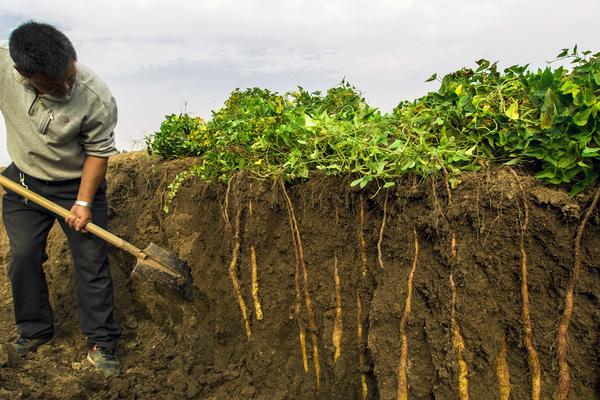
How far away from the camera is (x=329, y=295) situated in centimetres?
345

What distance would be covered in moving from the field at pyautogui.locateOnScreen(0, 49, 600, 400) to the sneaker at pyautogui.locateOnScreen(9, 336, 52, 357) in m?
0.08

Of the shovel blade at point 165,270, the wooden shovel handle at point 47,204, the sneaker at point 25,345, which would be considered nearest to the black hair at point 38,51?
the wooden shovel handle at point 47,204

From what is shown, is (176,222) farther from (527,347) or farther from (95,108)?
(527,347)

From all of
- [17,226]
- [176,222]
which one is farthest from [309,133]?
[17,226]

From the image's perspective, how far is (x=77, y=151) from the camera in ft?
12.9

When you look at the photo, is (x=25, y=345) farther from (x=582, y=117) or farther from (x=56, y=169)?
(x=582, y=117)

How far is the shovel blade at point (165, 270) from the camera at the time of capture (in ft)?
13.3

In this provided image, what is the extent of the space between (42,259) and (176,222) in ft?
3.63

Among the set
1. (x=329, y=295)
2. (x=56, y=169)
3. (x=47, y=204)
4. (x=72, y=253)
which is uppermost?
(x=56, y=169)

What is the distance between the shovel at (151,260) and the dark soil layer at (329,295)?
97 mm

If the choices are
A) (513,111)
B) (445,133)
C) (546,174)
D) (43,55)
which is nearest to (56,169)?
Result: (43,55)

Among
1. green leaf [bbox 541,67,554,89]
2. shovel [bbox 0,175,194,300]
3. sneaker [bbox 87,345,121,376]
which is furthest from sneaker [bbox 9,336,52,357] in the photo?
green leaf [bbox 541,67,554,89]

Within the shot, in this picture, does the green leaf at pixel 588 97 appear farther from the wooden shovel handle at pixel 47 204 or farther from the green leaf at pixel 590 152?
the wooden shovel handle at pixel 47 204

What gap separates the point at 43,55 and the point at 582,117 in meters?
3.09
